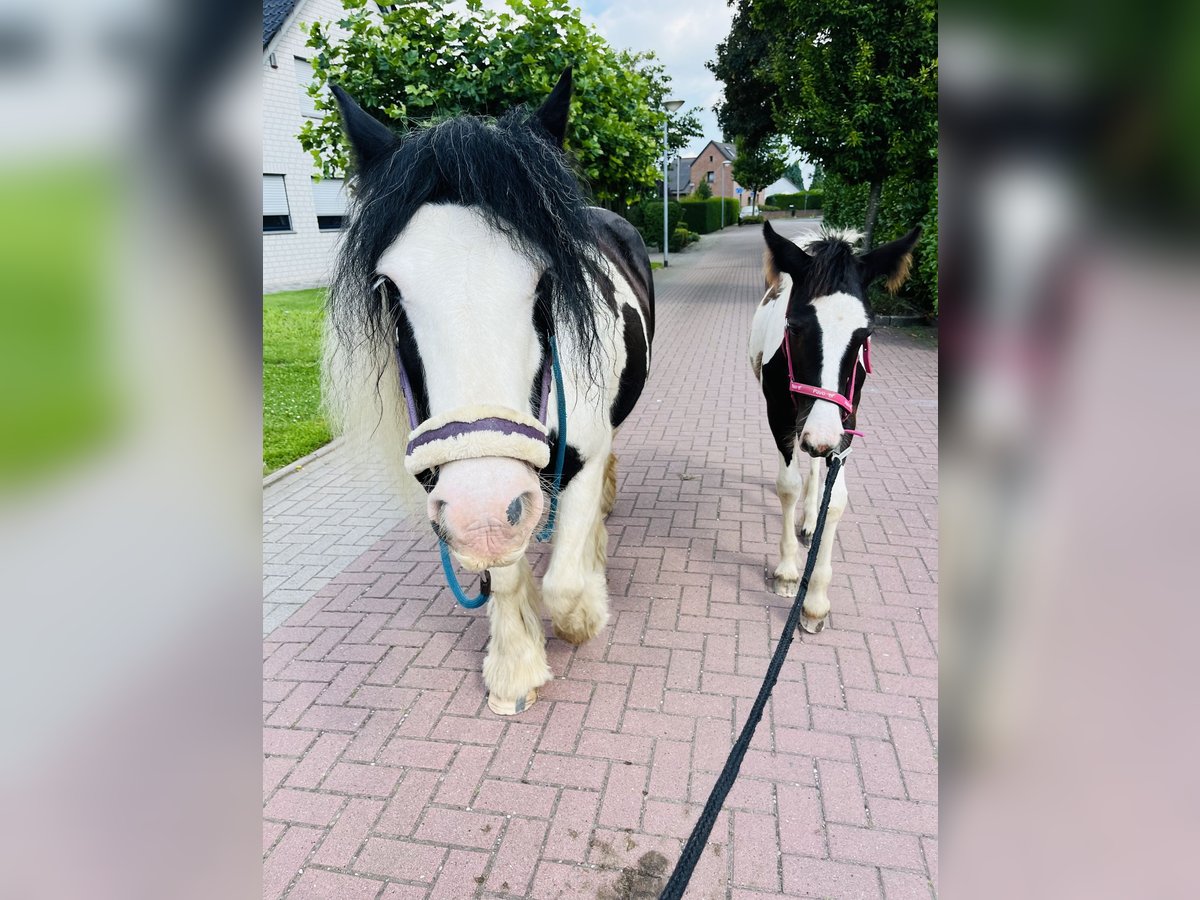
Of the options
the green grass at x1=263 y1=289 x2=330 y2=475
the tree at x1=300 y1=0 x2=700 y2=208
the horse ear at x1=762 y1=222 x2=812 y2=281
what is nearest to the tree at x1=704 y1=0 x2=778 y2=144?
the green grass at x1=263 y1=289 x2=330 y2=475

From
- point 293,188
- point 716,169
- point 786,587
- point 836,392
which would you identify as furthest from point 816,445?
point 716,169

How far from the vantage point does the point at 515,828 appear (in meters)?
2.15

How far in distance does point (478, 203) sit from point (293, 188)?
18.9 metres

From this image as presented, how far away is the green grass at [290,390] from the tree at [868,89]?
7.42 m

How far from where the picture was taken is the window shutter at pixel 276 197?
16.5 m

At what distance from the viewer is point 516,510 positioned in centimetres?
153

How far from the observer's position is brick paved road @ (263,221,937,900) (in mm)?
2023

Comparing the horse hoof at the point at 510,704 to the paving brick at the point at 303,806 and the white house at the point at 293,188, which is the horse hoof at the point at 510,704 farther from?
the white house at the point at 293,188
